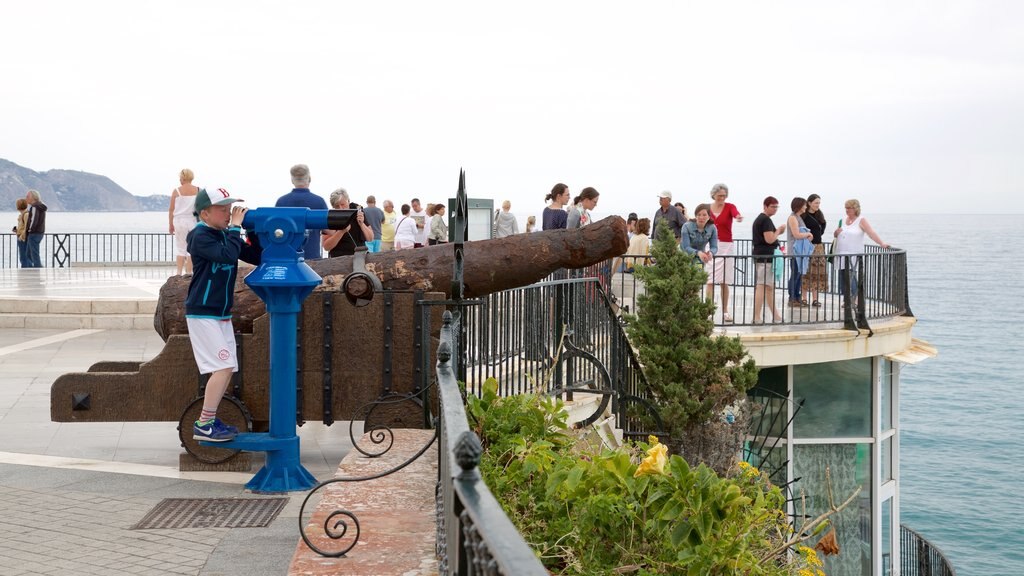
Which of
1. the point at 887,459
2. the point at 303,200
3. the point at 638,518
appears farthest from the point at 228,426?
the point at 887,459

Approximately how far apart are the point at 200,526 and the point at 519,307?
10.8 ft

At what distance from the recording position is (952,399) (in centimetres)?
7438

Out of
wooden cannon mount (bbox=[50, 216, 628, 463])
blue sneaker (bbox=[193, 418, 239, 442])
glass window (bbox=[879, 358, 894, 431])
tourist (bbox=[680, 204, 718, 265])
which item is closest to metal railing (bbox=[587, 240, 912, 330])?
tourist (bbox=[680, 204, 718, 265])

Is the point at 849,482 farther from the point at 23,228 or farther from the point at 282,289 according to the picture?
the point at 23,228

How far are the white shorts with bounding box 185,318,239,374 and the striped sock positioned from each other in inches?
10.8

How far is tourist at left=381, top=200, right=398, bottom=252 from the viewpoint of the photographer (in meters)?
24.5

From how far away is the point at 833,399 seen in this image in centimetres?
1809

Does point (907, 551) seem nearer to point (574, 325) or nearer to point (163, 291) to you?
point (574, 325)

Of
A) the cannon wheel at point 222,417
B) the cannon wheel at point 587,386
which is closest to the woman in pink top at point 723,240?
the cannon wheel at point 587,386

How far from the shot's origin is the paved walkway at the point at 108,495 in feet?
Result: 18.1

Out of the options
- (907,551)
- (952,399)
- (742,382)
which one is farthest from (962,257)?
(742,382)

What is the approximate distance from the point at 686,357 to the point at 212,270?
742 cm

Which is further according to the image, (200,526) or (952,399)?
(952,399)

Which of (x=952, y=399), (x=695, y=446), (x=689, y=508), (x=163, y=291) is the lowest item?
(x=952, y=399)
